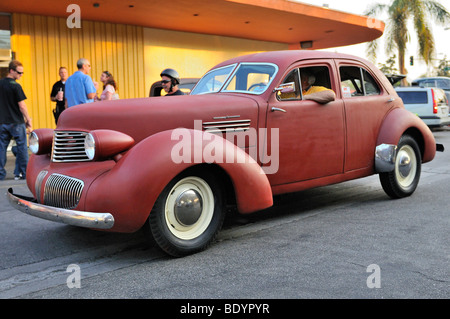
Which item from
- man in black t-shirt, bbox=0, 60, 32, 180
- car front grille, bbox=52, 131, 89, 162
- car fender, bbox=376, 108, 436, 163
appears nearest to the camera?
car front grille, bbox=52, 131, 89, 162

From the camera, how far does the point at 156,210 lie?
3516 millimetres

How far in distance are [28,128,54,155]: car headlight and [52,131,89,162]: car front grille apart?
1.38 ft

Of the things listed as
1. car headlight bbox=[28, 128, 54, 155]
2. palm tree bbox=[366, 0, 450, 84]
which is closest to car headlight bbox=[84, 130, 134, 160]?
car headlight bbox=[28, 128, 54, 155]

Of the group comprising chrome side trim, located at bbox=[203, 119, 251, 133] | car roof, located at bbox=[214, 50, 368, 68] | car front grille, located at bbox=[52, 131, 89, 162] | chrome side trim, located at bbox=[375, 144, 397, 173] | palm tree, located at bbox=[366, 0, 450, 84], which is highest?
palm tree, located at bbox=[366, 0, 450, 84]

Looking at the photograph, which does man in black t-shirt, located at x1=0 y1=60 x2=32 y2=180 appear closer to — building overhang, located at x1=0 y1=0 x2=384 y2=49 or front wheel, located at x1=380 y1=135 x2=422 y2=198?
building overhang, located at x1=0 y1=0 x2=384 y2=49

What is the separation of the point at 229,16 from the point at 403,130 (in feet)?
29.7

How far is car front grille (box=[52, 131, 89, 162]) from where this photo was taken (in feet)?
12.8

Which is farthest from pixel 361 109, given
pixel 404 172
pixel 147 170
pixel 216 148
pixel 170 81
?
pixel 147 170

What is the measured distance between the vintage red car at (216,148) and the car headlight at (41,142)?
0.4 inches

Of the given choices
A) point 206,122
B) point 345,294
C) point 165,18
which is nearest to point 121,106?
point 206,122

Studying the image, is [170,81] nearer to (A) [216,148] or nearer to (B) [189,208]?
(A) [216,148]

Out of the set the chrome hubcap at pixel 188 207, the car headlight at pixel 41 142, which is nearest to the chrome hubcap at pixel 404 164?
the chrome hubcap at pixel 188 207

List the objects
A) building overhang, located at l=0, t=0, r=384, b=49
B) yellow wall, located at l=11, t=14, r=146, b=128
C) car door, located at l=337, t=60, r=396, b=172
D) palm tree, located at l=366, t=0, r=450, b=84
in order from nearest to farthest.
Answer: car door, located at l=337, t=60, r=396, b=172 → building overhang, located at l=0, t=0, r=384, b=49 → yellow wall, located at l=11, t=14, r=146, b=128 → palm tree, located at l=366, t=0, r=450, b=84
